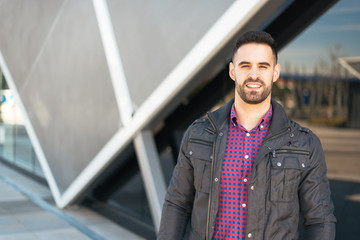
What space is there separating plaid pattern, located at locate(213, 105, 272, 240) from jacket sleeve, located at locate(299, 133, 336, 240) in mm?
232

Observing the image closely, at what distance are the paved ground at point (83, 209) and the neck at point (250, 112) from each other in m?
2.20

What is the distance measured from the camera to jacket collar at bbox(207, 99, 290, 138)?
2.09 m

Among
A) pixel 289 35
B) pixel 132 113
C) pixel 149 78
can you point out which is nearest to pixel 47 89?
pixel 132 113

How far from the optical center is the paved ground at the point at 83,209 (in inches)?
163

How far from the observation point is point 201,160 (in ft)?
7.16

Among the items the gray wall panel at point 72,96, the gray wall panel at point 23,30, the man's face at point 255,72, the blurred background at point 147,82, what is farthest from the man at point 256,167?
the gray wall panel at point 23,30


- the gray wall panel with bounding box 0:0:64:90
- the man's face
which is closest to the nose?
the man's face

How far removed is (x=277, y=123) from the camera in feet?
6.91

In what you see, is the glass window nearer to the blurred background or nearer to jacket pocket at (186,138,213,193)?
the blurred background

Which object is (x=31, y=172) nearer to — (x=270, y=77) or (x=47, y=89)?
Result: (x=47, y=89)

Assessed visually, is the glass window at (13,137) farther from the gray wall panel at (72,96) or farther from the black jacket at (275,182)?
the black jacket at (275,182)

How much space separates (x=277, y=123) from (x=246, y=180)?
27 centimetres

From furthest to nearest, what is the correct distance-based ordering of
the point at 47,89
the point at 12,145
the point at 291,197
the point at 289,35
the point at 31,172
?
1. the point at 12,145
2. the point at 31,172
3. the point at 47,89
4. the point at 289,35
5. the point at 291,197

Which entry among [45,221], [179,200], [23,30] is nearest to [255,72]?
[179,200]
